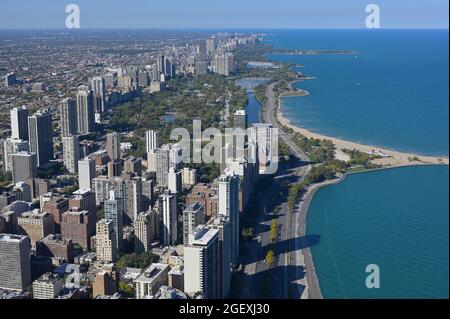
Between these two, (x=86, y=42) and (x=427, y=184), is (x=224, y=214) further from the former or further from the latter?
(x=86, y=42)

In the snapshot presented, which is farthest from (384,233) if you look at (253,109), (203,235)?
(253,109)

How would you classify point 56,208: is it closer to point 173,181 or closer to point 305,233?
point 173,181

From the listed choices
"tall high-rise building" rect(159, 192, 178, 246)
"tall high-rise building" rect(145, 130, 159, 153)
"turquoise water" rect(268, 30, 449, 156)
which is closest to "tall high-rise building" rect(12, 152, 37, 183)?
"tall high-rise building" rect(145, 130, 159, 153)

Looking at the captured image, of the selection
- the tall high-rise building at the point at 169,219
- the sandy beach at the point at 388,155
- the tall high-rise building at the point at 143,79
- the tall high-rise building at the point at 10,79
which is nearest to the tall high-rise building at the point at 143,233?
the tall high-rise building at the point at 169,219

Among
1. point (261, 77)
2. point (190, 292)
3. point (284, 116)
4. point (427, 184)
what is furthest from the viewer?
point (261, 77)
